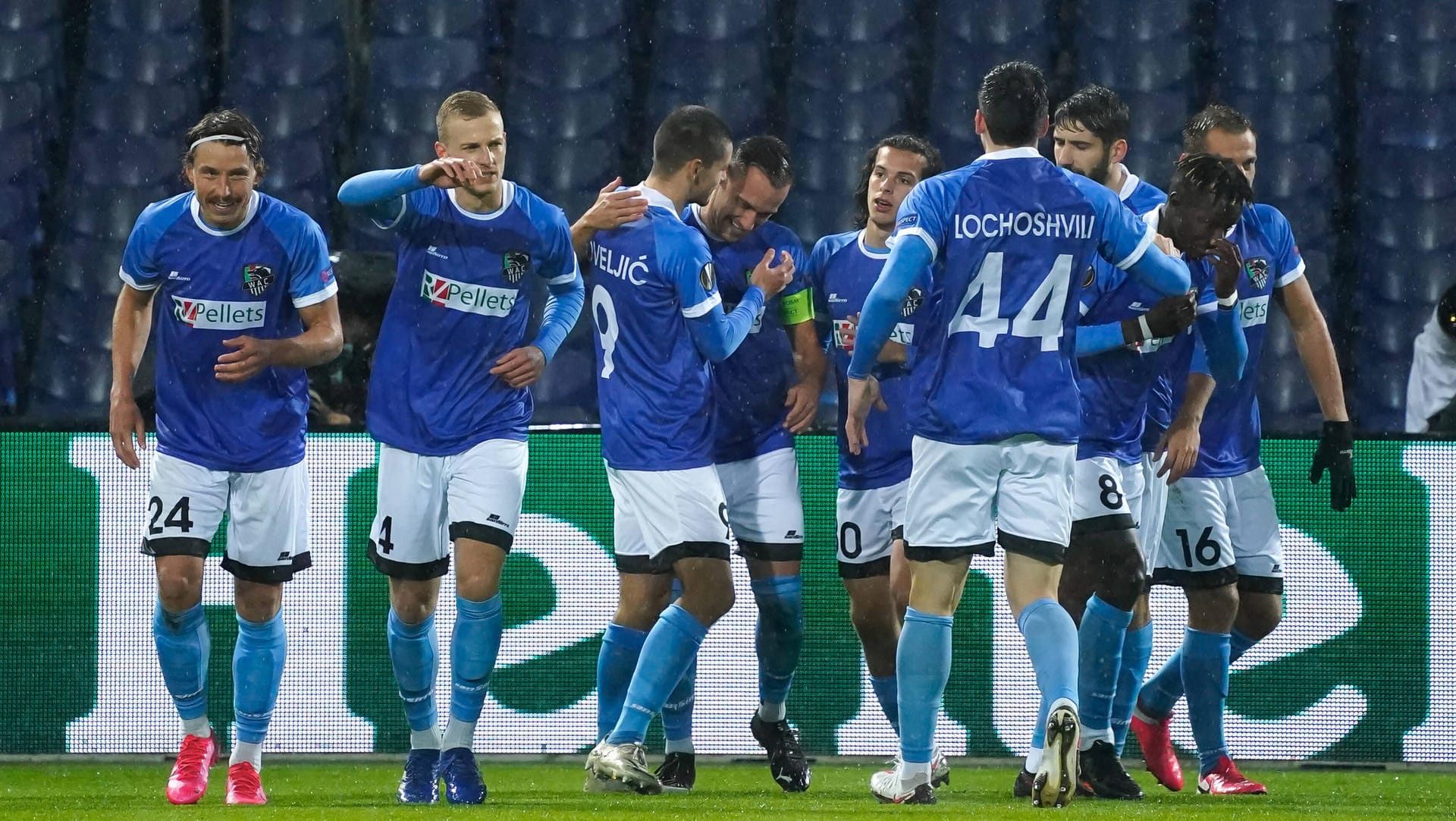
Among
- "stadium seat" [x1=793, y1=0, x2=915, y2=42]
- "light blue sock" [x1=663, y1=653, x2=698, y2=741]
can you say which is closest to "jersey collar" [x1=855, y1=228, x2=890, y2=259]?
"light blue sock" [x1=663, y1=653, x2=698, y2=741]

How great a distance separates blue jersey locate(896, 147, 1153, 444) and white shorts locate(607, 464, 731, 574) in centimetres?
90

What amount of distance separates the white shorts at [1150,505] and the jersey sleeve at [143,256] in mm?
2963

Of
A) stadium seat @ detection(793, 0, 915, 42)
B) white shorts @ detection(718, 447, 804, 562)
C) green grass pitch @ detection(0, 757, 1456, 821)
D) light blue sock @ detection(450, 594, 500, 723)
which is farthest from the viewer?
stadium seat @ detection(793, 0, 915, 42)

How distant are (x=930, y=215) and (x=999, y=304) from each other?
11.1 inches

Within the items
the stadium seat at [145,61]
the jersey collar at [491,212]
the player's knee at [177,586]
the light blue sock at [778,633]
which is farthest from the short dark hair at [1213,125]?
the stadium seat at [145,61]

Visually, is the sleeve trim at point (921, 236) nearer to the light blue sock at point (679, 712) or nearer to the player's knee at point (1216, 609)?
the light blue sock at point (679, 712)

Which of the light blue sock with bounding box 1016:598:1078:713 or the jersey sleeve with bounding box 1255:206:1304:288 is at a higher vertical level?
the jersey sleeve with bounding box 1255:206:1304:288

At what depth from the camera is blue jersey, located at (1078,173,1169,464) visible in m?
5.57

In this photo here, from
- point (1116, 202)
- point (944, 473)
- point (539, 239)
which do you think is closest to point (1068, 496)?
point (944, 473)

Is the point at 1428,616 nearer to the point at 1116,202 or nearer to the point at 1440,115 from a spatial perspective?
the point at 1116,202

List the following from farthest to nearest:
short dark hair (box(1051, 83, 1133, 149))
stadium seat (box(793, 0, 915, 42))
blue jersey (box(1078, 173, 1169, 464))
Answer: stadium seat (box(793, 0, 915, 42)) → short dark hair (box(1051, 83, 1133, 149)) → blue jersey (box(1078, 173, 1169, 464))

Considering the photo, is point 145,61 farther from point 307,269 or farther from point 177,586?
point 177,586

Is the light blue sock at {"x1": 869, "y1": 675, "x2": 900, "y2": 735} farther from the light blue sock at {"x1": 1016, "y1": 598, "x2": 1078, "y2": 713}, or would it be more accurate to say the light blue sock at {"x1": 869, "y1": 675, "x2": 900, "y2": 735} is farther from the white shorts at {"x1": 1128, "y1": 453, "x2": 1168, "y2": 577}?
the light blue sock at {"x1": 1016, "y1": 598, "x2": 1078, "y2": 713}

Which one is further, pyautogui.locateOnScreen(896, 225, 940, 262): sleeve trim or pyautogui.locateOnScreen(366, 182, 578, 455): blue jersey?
pyautogui.locateOnScreen(366, 182, 578, 455): blue jersey
